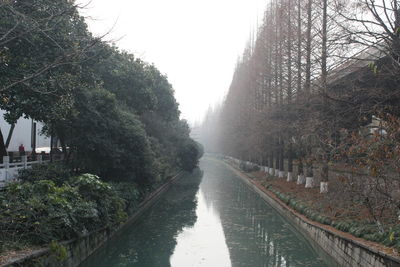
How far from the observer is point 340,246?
9773 mm

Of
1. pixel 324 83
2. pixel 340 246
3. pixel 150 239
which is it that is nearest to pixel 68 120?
pixel 150 239

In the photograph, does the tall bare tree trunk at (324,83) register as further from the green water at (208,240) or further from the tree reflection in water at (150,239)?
the tree reflection in water at (150,239)

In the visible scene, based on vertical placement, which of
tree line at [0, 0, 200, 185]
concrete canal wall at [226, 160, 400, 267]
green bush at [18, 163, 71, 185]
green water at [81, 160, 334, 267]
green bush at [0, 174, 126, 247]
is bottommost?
green water at [81, 160, 334, 267]

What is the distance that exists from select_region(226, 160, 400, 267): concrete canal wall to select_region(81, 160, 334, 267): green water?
321 mm

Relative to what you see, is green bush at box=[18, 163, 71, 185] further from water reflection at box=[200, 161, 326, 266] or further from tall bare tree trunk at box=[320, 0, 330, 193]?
tall bare tree trunk at box=[320, 0, 330, 193]

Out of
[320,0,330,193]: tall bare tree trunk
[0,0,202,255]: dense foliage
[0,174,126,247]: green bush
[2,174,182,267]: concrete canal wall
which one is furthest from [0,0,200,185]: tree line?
[320,0,330,193]: tall bare tree trunk

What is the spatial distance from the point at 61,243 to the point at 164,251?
3.75 metres

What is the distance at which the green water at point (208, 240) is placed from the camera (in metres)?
10.5

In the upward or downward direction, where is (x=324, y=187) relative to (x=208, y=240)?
upward

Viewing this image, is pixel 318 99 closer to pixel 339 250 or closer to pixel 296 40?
pixel 296 40

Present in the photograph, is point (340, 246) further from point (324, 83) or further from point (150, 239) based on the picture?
point (324, 83)

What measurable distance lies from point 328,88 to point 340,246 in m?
6.76

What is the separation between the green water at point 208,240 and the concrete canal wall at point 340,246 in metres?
0.32

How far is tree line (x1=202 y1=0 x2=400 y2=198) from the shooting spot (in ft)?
30.5
